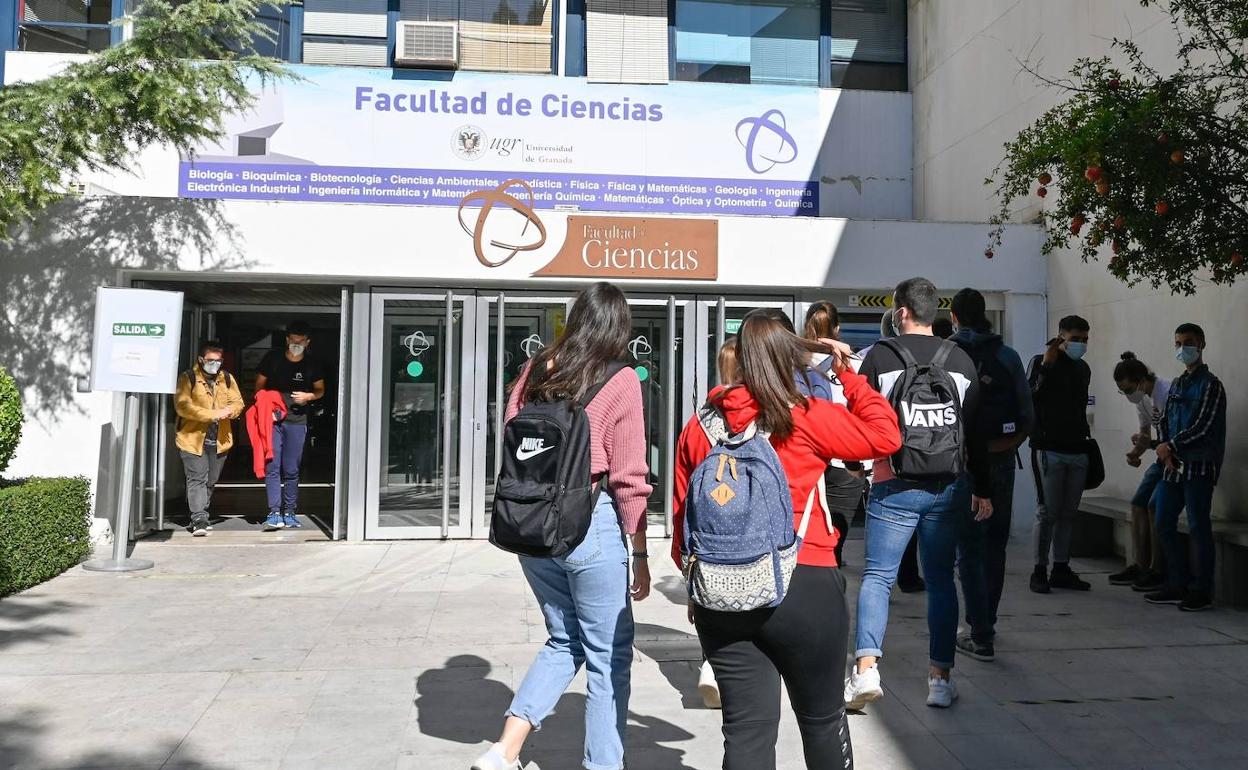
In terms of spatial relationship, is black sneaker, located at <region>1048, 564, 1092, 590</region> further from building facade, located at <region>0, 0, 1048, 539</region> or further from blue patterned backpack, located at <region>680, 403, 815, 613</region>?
blue patterned backpack, located at <region>680, 403, 815, 613</region>

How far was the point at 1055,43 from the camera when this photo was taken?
1026 cm

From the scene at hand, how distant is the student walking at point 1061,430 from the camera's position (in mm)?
7227

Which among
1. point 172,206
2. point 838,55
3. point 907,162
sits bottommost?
point 172,206

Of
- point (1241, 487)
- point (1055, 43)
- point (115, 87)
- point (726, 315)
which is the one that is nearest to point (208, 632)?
point (115, 87)

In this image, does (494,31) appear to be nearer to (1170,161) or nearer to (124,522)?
(124,522)

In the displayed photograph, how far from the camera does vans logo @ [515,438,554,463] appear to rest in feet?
11.1

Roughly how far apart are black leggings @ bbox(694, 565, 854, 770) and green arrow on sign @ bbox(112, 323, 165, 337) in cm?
661

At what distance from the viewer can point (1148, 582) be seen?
7445 millimetres

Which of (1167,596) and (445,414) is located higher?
(445,414)

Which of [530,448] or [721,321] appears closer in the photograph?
[530,448]

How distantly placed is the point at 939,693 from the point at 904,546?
2.56 feet

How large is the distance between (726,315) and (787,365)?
7.08m

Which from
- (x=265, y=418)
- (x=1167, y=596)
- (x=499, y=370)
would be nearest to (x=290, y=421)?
(x=265, y=418)

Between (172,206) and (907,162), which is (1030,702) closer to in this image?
(172,206)
